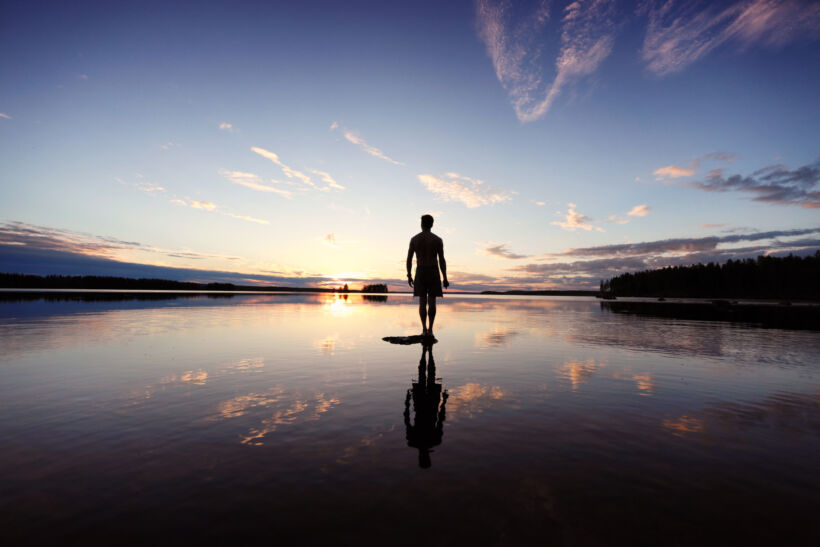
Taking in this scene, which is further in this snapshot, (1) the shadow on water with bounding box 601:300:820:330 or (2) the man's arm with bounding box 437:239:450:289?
(1) the shadow on water with bounding box 601:300:820:330

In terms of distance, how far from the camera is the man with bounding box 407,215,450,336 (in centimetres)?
1430

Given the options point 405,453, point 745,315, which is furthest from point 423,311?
point 745,315

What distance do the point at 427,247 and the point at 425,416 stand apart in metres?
9.28

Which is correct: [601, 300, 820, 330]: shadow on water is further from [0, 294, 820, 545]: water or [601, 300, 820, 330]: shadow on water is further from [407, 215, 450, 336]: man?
[407, 215, 450, 336]: man

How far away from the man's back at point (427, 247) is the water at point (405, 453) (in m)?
5.67

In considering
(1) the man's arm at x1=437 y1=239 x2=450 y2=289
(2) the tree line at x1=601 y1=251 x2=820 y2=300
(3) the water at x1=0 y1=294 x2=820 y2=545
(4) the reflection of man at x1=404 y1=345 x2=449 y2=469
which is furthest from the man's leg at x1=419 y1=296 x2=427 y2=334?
(2) the tree line at x1=601 y1=251 x2=820 y2=300

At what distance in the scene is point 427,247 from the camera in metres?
14.4

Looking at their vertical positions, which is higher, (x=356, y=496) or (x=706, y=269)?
(x=706, y=269)

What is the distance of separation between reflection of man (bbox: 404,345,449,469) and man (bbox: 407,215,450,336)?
224 inches

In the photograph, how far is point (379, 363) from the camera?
10.1 meters

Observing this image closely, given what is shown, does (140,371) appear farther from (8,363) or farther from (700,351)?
(700,351)

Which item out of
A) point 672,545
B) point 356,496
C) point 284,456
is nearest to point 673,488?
point 672,545

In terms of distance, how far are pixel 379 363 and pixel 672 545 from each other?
7.90m

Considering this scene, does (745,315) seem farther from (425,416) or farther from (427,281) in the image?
(425,416)
